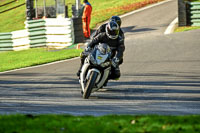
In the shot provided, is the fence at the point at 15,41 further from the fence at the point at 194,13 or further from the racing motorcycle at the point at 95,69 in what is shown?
the racing motorcycle at the point at 95,69

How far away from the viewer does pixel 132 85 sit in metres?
11.5

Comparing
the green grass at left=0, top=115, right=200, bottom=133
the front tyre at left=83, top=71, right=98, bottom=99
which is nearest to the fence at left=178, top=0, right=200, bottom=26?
the front tyre at left=83, top=71, right=98, bottom=99

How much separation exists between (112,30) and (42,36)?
568 inches

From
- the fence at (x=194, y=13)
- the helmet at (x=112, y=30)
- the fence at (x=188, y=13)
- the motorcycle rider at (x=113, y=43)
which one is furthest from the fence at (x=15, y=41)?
the helmet at (x=112, y=30)

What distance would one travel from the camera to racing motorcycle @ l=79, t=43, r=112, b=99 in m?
9.55

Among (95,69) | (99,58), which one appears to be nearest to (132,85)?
(99,58)

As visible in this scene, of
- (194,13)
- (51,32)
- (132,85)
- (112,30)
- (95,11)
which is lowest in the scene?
(132,85)

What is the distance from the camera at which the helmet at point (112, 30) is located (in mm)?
10188

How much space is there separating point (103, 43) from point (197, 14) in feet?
46.6

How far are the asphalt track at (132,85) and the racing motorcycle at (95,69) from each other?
0.28 meters

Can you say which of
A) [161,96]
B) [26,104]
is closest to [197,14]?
[161,96]

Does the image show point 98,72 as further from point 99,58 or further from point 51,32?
point 51,32

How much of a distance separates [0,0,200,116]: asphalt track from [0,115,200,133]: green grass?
980 millimetres

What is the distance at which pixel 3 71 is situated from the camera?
52.5ft
